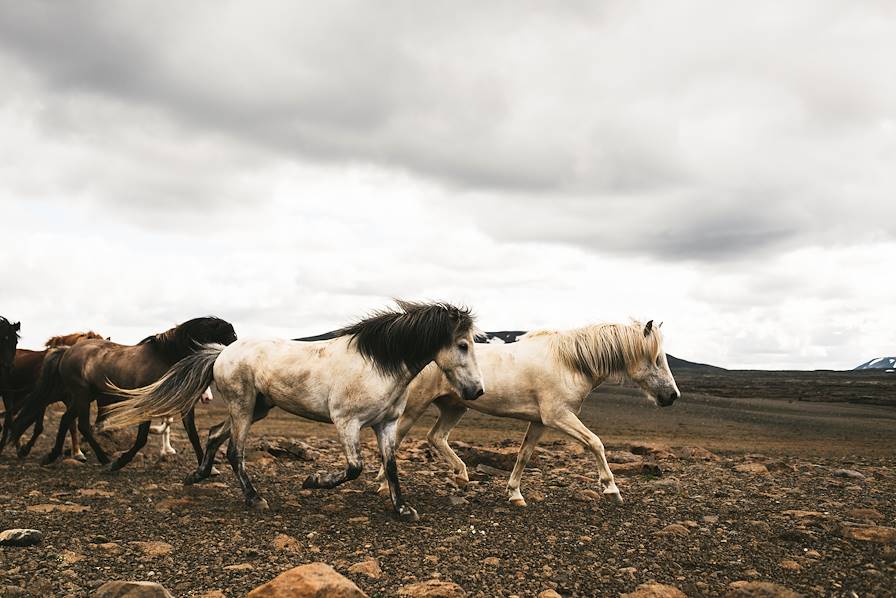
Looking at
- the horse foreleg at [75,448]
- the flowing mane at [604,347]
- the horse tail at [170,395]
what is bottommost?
the horse foreleg at [75,448]

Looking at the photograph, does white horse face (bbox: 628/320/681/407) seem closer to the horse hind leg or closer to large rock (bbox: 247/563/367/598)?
the horse hind leg

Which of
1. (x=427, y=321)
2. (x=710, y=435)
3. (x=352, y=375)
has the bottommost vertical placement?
(x=710, y=435)

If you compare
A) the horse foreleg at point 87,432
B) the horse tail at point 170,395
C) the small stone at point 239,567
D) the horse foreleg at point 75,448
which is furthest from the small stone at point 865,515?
the horse foreleg at point 75,448

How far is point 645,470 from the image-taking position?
34.3 ft

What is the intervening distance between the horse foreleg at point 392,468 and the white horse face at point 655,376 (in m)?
3.48

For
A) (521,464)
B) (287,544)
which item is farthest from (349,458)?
(521,464)

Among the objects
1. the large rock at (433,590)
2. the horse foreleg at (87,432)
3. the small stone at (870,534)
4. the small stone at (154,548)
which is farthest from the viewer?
the horse foreleg at (87,432)

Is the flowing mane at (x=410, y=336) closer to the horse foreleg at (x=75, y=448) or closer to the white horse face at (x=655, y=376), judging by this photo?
the white horse face at (x=655, y=376)

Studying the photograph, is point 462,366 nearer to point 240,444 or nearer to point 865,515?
point 240,444

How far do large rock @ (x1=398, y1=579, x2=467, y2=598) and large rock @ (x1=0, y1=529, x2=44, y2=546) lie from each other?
3.29m

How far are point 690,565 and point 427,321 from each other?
3.47 m

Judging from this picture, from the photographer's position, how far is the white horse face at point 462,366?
711 centimetres

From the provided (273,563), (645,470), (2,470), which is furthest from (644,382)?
(2,470)

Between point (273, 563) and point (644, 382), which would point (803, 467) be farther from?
point (273, 563)
